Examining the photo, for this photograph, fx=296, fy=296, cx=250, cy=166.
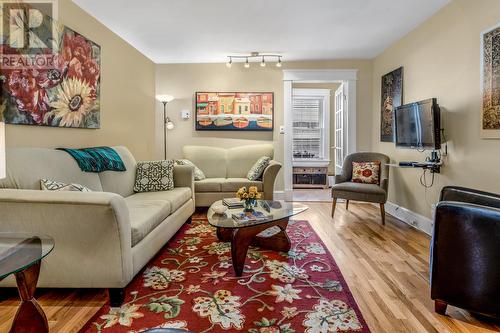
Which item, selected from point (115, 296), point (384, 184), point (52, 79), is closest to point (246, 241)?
point (115, 296)

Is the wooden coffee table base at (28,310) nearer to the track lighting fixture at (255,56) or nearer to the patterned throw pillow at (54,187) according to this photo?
the patterned throw pillow at (54,187)

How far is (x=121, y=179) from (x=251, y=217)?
5.17 ft

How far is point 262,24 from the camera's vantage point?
347 centimetres

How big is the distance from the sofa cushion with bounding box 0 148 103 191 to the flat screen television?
3275 millimetres

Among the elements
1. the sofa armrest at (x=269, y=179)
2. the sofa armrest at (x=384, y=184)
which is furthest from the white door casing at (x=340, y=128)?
the sofa armrest at (x=269, y=179)

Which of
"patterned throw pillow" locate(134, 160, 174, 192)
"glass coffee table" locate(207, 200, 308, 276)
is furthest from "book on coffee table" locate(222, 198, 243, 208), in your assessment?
"patterned throw pillow" locate(134, 160, 174, 192)

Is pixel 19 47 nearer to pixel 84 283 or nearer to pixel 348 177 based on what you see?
pixel 84 283

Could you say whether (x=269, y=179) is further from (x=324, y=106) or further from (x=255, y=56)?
(x=324, y=106)

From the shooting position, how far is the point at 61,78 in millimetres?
2707

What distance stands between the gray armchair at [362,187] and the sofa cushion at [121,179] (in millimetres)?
2558

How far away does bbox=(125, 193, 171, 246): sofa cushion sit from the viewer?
80.0 inches

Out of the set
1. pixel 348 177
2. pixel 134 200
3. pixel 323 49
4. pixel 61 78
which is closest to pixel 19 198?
pixel 134 200

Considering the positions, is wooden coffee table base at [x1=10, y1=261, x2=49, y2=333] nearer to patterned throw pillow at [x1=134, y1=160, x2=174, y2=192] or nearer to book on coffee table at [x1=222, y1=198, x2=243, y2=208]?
book on coffee table at [x1=222, y1=198, x2=243, y2=208]

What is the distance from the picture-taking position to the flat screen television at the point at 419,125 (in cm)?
288
